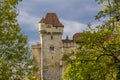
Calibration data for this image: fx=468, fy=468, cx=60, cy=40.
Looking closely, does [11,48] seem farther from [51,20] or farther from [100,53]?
[51,20]

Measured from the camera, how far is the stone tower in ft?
Result: 291

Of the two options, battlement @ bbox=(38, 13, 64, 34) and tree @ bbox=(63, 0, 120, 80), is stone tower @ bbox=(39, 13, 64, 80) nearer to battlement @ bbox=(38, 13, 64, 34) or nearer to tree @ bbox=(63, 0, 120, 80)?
battlement @ bbox=(38, 13, 64, 34)

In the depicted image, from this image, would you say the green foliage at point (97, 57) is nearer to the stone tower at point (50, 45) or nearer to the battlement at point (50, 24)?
the stone tower at point (50, 45)

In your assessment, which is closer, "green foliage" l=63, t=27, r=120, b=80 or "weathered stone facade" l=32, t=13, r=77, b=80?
"green foliage" l=63, t=27, r=120, b=80

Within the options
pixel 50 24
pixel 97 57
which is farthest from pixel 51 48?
pixel 97 57

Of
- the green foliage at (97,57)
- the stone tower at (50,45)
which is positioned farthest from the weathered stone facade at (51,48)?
the green foliage at (97,57)

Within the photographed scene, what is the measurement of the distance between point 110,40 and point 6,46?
5.87m

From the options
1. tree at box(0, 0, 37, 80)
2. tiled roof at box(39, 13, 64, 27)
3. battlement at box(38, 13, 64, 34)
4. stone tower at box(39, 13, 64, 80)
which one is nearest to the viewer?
tree at box(0, 0, 37, 80)

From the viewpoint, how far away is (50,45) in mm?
92250

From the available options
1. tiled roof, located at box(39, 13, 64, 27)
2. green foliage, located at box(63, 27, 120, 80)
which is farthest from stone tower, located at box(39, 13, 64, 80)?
green foliage, located at box(63, 27, 120, 80)

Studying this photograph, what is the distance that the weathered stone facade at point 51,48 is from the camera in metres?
88.6

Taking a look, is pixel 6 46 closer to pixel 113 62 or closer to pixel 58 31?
pixel 113 62

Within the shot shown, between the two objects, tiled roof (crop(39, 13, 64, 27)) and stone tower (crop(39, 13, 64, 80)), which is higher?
tiled roof (crop(39, 13, 64, 27))

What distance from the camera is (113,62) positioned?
23500mm
